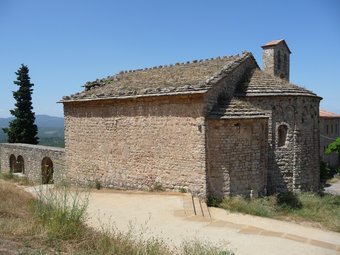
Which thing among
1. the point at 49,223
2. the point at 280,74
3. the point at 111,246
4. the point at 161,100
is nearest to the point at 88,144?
the point at 161,100

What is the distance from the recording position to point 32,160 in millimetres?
19688

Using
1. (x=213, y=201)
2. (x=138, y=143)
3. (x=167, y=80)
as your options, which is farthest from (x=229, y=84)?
(x=213, y=201)

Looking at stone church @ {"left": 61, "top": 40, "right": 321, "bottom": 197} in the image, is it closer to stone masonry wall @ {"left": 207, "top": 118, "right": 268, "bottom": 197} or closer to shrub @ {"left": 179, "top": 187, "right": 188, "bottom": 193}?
stone masonry wall @ {"left": 207, "top": 118, "right": 268, "bottom": 197}

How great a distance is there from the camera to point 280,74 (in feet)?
61.0

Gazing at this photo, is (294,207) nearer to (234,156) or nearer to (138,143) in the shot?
(234,156)

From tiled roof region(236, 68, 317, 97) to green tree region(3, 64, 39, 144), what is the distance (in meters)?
19.1

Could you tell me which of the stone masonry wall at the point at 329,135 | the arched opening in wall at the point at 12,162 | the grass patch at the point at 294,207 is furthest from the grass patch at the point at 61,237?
the stone masonry wall at the point at 329,135

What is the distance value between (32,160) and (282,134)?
47.8 feet

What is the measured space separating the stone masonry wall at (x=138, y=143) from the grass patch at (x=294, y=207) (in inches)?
51.5

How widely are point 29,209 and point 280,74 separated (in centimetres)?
1574

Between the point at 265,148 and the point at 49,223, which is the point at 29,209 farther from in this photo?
the point at 265,148

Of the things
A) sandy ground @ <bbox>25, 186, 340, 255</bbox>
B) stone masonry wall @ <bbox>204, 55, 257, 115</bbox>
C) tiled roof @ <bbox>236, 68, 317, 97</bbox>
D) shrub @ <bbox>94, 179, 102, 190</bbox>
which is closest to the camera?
sandy ground @ <bbox>25, 186, 340, 255</bbox>

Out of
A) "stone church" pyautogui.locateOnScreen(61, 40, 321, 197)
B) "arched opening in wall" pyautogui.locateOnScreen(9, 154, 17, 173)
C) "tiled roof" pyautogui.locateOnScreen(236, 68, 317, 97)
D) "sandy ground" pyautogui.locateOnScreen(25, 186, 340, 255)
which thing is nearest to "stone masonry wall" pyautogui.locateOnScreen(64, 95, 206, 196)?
"stone church" pyautogui.locateOnScreen(61, 40, 321, 197)

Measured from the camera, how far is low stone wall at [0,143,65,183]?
1721 centimetres
